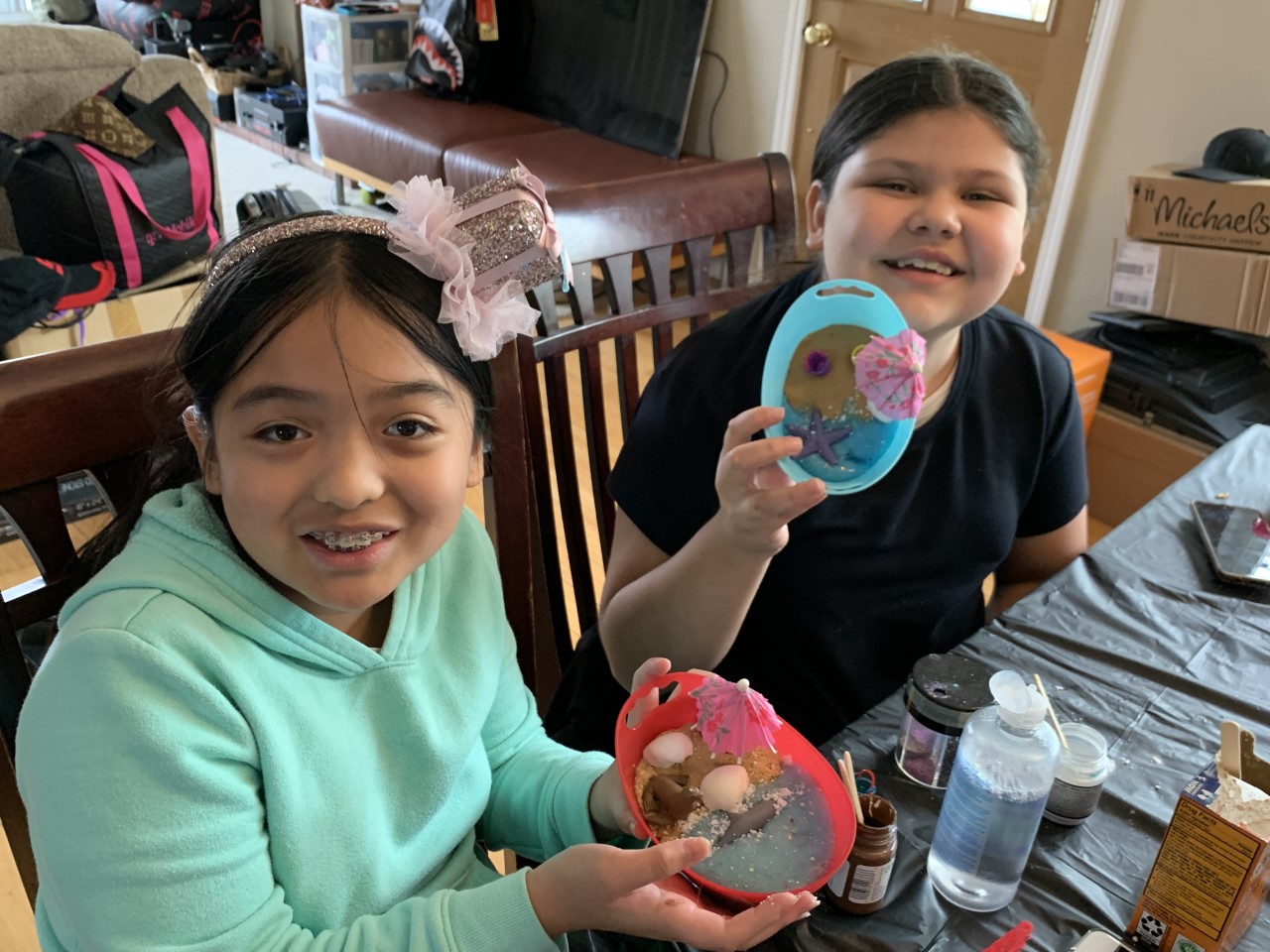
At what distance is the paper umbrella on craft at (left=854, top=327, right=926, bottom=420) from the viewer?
0.85 metres

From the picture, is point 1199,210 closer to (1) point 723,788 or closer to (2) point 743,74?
(2) point 743,74

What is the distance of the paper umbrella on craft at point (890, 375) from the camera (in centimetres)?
85

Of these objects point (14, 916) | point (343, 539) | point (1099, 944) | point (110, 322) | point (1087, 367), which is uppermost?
point (343, 539)

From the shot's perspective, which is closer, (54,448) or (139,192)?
(54,448)

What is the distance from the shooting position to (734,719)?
77 cm

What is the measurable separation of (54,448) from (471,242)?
348 mm

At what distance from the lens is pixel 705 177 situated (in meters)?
1.33

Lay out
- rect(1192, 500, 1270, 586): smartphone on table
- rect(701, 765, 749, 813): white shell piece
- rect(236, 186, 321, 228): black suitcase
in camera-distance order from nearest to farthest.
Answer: rect(701, 765, 749, 813): white shell piece
rect(236, 186, 321, 228): black suitcase
rect(1192, 500, 1270, 586): smartphone on table

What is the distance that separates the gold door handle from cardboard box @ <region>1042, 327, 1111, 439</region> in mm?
1561

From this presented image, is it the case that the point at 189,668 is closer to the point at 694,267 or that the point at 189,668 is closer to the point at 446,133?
the point at 694,267

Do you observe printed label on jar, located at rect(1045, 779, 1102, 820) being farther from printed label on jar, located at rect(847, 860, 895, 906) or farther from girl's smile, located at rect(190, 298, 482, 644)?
girl's smile, located at rect(190, 298, 482, 644)

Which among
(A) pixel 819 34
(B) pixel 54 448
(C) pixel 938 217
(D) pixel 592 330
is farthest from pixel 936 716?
(A) pixel 819 34

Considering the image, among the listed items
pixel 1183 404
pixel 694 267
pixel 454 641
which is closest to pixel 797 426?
pixel 454 641

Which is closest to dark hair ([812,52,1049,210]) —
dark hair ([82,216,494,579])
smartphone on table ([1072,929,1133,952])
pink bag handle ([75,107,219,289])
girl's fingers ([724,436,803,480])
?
girl's fingers ([724,436,803,480])
